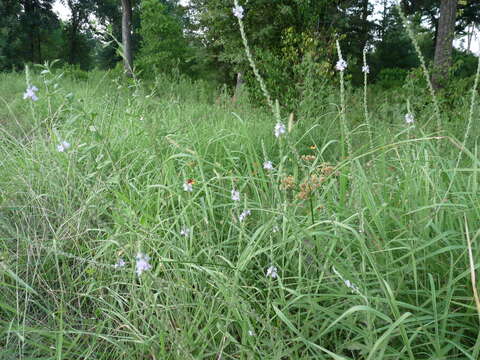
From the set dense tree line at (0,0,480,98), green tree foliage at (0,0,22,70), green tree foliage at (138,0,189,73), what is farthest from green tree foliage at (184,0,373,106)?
green tree foliage at (0,0,22,70)

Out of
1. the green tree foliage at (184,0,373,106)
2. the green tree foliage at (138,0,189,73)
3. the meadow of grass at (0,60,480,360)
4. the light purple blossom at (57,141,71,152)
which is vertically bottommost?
the meadow of grass at (0,60,480,360)

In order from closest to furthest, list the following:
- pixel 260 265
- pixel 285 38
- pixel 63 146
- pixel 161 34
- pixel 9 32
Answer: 1. pixel 260 265
2. pixel 63 146
3. pixel 285 38
4. pixel 161 34
5. pixel 9 32

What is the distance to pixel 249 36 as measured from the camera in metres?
5.18

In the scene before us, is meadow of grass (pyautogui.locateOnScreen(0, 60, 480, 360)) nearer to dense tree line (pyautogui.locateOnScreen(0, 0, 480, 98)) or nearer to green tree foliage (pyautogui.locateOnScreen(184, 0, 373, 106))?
dense tree line (pyautogui.locateOnScreen(0, 0, 480, 98))

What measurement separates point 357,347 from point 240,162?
1696 millimetres

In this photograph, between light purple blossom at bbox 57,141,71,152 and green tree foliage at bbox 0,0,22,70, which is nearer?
light purple blossom at bbox 57,141,71,152

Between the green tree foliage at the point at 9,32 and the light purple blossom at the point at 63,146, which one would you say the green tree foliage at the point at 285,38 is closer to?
the light purple blossom at the point at 63,146

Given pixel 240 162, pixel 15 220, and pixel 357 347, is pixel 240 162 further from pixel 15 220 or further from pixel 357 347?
pixel 357 347

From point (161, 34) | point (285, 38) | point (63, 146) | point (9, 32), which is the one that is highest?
point (9, 32)

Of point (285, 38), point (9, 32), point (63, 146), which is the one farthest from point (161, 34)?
point (63, 146)

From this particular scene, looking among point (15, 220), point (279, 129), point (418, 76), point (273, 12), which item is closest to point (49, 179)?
point (15, 220)

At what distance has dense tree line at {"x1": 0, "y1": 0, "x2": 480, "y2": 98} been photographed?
4598 mm

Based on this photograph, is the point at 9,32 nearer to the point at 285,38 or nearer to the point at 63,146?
the point at 285,38

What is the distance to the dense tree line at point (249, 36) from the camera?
4.60 m
